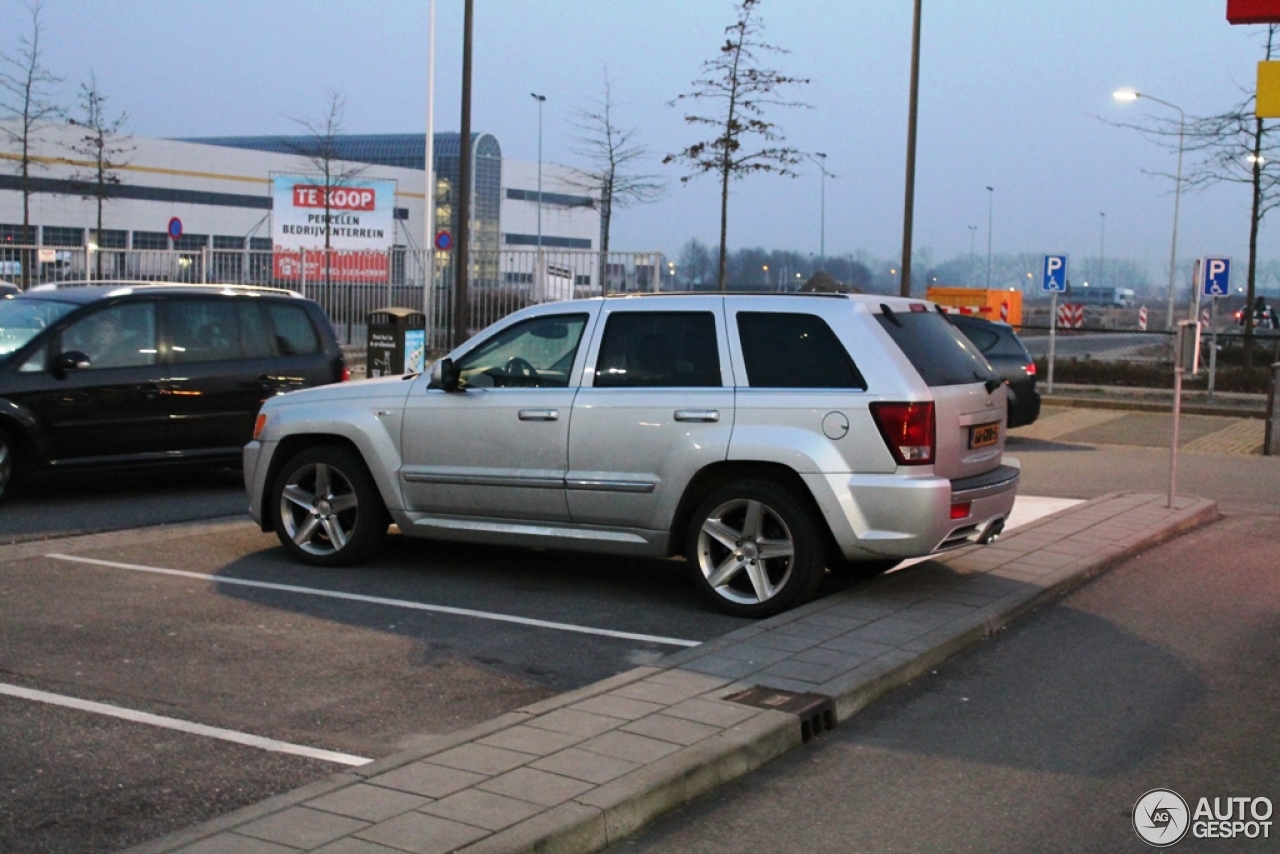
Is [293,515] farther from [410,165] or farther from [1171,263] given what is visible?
[410,165]

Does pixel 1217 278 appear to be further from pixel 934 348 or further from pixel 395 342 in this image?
pixel 934 348

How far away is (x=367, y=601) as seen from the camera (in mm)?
8094

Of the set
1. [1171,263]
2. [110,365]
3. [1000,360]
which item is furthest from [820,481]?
[1171,263]

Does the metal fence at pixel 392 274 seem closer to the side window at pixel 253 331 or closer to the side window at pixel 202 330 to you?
the side window at pixel 253 331

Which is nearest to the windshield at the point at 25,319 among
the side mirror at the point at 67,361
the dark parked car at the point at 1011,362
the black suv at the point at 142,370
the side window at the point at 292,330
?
the black suv at the point at 142,370

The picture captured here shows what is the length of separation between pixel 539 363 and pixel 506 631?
6.20 feet

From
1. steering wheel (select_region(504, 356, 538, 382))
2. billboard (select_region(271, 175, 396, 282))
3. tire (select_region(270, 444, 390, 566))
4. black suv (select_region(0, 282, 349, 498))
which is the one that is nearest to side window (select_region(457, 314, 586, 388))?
steering wheel (select_region(504, 356, 538, 382))

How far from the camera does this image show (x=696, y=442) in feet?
25.8

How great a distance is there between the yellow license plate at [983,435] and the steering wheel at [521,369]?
2647 millimetres

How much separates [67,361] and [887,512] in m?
7.22

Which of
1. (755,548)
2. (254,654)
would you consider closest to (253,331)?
(254,654)

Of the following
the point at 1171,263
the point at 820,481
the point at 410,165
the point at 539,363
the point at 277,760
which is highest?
the point at 410,165

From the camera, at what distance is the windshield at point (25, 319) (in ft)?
37.7

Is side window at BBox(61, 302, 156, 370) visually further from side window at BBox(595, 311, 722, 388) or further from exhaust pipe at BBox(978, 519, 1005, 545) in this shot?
exhaust pipe at BBox(978, 519, 1005, 545)
